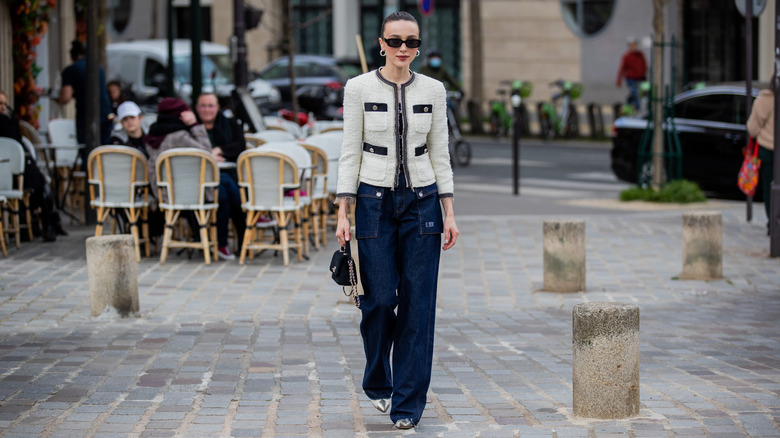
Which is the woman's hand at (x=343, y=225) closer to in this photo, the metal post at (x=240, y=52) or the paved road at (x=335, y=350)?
the paved road at (x=335, y=350)

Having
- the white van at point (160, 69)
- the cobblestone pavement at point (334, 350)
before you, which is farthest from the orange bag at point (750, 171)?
the white van at point (160, 69)

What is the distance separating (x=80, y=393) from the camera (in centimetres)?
648

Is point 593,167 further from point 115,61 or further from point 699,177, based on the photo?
point 115,61

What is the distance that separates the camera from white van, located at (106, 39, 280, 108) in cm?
2620

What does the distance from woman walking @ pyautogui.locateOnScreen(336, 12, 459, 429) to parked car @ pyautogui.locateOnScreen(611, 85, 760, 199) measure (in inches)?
449

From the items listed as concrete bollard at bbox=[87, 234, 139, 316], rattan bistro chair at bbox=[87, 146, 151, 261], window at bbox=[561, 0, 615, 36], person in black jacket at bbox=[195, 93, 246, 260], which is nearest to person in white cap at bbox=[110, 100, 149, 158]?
rattan bistro chair at bbox=[87, 146, 151, 261]

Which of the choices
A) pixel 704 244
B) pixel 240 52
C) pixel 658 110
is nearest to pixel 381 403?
pixel 704 244

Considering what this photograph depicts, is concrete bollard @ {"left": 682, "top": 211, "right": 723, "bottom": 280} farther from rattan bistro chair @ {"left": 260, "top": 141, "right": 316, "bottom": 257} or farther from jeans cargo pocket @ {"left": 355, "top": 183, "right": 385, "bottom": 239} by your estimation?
jeans cargo pocket @ {"left": 355, "top": 183, "right": 385, "bottom": 239}

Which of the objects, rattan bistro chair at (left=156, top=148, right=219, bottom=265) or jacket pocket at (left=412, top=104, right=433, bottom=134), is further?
rattan bistro chair at (left=156, top=148, right=219, bottom=265)

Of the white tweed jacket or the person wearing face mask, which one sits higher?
the person wearing face mask

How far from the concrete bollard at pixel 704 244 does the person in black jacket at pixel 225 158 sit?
3874mm

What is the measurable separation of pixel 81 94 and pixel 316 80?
14527mm

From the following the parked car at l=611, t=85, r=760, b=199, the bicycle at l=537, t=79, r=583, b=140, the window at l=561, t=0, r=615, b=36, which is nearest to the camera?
the parked car at l=611, t=85, r=760, b=199

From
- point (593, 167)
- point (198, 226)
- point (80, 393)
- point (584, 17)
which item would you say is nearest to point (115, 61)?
point (593, 167)
